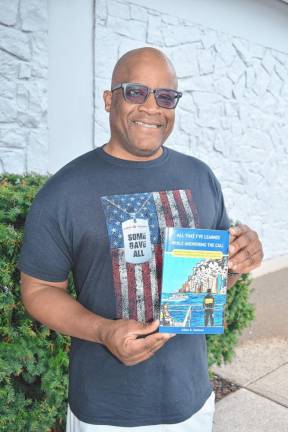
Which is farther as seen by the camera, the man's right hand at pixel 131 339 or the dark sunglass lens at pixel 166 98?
the dark sunglass lens at pixel 166 98

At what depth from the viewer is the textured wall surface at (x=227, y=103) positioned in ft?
12.8

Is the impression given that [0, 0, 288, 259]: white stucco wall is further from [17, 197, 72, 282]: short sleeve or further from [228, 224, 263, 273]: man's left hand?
[228, 224, 263, 273]: man's left hand

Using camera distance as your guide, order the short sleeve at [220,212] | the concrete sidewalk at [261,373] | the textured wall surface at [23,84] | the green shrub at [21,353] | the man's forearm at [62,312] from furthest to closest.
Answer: the textured wall surface at [23,84]
the concrete sidewalk at [261,373]
the green shrub at [21,353]
the short sleeve at [220,212]
the man's forearm at [62,312]

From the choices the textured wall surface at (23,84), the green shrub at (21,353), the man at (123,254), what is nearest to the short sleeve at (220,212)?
the man at (123,254)

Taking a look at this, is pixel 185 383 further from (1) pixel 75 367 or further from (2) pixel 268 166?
(2) pixel 268 166

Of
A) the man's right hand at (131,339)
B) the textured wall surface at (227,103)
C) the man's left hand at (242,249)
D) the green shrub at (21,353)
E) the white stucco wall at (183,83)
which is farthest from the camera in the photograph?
the textured wall surface at (227,103)

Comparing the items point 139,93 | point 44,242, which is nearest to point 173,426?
point 44,242

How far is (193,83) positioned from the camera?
15.3 ft

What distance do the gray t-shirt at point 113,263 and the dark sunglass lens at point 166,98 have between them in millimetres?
215

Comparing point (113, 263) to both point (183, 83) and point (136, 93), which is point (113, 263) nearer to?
point (136, 93)

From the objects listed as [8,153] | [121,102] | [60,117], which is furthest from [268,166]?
[121,102]

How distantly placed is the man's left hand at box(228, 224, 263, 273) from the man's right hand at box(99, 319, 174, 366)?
378 millimetres

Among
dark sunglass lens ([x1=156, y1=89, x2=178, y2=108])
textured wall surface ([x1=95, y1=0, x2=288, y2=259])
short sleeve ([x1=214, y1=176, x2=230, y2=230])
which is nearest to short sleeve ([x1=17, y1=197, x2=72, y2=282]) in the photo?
dark sunglass lens ([x1=156, y1=89, x2=178, y2=108])

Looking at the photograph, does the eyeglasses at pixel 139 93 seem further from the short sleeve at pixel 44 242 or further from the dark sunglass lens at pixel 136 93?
the short sleeve at pixel 44 242
